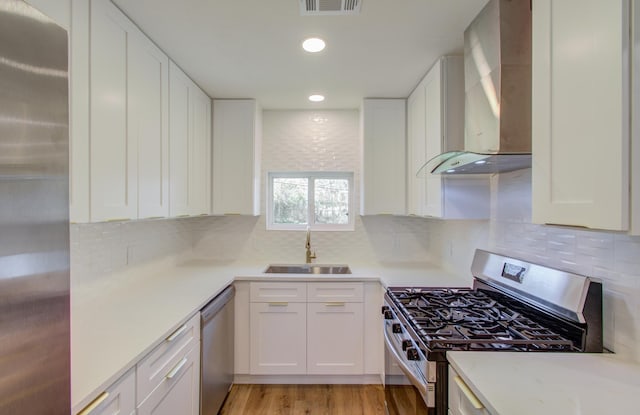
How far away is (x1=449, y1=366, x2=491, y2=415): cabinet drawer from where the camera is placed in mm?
932

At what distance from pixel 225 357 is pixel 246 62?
6.87ft

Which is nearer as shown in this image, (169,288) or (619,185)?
(619,185)

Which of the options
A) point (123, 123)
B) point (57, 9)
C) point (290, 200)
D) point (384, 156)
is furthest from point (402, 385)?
point (57, 9)

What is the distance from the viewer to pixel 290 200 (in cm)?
322

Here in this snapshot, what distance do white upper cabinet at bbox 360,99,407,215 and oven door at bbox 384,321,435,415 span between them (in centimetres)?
113

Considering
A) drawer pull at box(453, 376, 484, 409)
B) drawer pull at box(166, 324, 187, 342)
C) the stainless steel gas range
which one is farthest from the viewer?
drawer pull at box(166, 324, 187, 342)

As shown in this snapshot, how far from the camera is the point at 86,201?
4.10 feet

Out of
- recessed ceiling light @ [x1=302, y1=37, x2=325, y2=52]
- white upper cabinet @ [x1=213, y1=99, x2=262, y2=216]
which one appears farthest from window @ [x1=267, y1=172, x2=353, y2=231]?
recessed ceiling light @ [x1=302, y1=37, x2=325, y2=52]

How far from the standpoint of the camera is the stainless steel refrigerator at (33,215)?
522 millimetres

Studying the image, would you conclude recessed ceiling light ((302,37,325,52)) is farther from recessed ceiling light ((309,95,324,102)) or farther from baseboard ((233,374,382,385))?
baseboard ((233,374,382,385))

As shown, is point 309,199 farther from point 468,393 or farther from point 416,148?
point 468,393

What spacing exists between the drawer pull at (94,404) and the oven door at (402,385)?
112 cm

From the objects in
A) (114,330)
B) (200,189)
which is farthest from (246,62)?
(114,330)

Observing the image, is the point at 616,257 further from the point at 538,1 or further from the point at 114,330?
the point at 114,330
